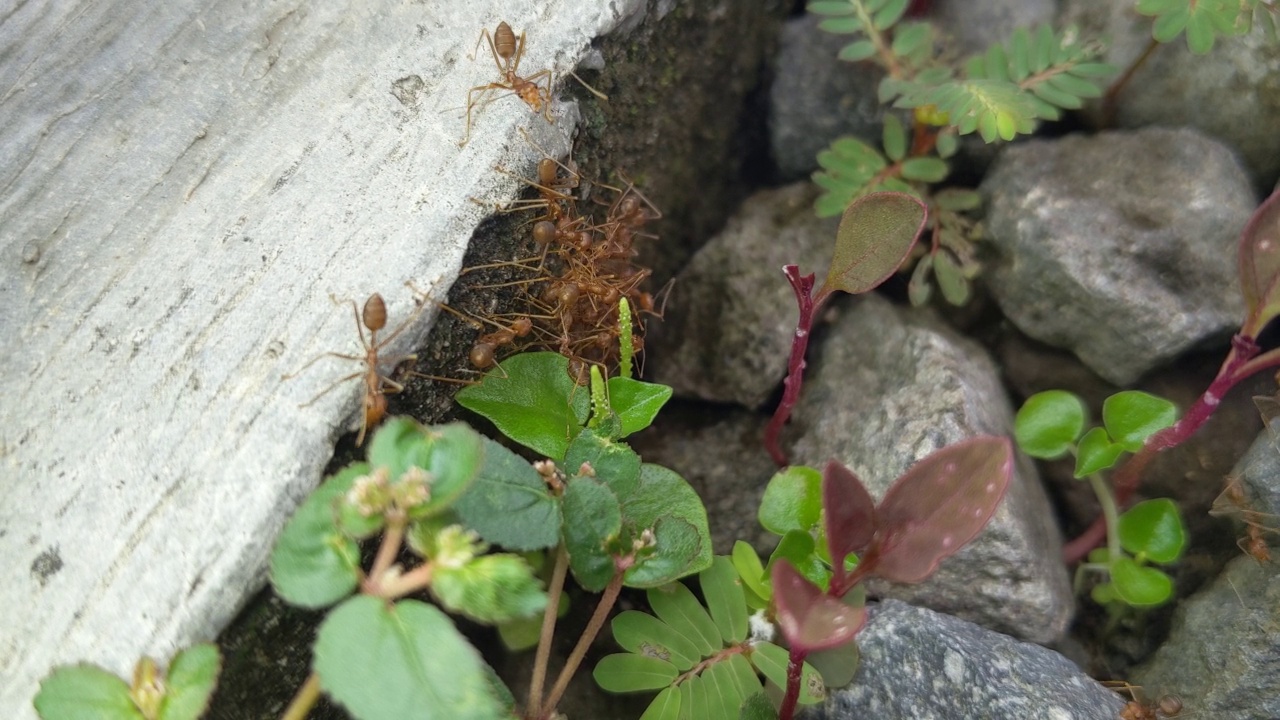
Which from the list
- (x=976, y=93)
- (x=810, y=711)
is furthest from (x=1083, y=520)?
(x=976, y=93)

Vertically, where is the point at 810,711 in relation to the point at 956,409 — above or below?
below

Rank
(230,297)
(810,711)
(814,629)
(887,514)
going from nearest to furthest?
(814,629)
(887,514)
(230,297)
(810,711)

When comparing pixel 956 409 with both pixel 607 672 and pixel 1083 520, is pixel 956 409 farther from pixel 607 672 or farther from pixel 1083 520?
pixel 607 672

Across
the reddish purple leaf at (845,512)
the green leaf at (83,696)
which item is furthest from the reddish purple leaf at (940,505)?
the green leaf at (83,696)

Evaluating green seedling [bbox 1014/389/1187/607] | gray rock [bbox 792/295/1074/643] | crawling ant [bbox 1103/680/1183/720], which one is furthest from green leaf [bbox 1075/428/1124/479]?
crawling ant [bbox 1103/680/1183/720]

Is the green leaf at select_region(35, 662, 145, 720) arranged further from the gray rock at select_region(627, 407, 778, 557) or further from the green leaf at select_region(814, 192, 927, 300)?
the green leaf at select_region(814, 192, 927, 300)

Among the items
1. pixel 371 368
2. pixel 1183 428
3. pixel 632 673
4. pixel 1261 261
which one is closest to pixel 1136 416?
pixel 1183 428

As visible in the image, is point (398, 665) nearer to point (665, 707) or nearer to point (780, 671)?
point (665, 707)
